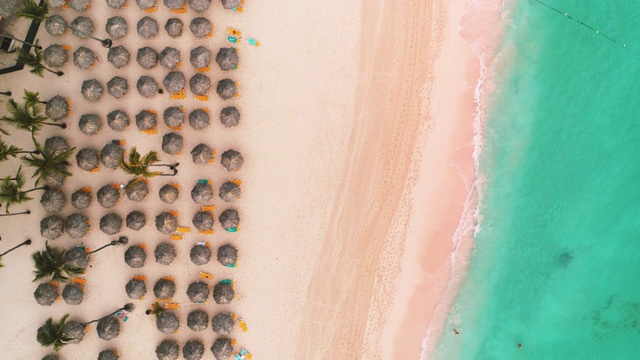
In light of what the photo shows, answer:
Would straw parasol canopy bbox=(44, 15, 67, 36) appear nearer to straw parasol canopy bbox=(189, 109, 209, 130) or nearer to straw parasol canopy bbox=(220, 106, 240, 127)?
straw parasol canopy bbox=(189, 109, 209, 130)

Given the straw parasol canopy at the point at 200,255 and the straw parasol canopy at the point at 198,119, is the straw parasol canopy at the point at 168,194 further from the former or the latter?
the straw parasol canopy at the point at 198,119

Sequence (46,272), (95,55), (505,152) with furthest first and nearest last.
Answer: (505,152) < (95,55) < (46,272)

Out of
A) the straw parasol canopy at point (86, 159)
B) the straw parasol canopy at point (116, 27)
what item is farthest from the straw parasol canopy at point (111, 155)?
the straw parasol canopy at point (116, 27)

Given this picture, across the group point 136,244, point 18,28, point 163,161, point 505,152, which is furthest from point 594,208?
point 18,28

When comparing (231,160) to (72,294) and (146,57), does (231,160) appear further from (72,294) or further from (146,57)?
(72,294)

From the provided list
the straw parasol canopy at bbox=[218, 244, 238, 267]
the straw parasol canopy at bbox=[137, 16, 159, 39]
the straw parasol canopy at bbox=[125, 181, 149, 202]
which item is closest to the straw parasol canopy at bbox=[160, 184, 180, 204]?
the straw parasol canopy at bbox=[125, 181, 149, 202]

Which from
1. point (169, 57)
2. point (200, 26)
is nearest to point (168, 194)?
point (169, 57)

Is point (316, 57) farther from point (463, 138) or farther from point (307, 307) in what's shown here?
point (307, 307)
